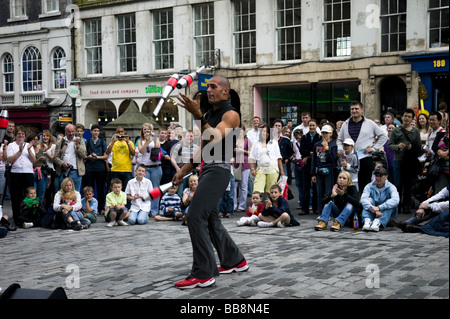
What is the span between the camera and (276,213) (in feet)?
30.7

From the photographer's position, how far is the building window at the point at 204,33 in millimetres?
23047

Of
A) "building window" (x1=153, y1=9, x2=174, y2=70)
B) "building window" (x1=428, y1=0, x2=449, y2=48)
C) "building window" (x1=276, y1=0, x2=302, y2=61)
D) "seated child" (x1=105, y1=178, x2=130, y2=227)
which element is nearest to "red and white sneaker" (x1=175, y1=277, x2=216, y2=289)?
"seated child" (x1=105, y1=178, x2=130, y2=227)

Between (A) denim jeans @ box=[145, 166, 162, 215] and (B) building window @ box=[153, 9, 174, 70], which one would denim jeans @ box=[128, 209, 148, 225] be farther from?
(B) building window @ box=[153, 9, 174, 70]

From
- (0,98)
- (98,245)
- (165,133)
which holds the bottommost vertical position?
(98,245)

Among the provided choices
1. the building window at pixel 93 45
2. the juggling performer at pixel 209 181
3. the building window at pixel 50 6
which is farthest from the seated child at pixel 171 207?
the building window at pixel 50 6

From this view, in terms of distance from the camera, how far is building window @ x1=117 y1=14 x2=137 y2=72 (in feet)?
83.6

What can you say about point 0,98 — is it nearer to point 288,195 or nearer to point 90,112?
point 90,112

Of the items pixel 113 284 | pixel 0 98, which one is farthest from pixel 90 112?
pixel 113 284

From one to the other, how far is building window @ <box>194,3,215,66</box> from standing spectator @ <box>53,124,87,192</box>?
39.7 feet

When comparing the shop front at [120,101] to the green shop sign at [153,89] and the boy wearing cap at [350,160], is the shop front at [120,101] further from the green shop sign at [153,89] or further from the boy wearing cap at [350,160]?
the boy wearing cap at [350,160]

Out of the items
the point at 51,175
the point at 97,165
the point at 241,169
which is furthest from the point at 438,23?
the point at 51,175

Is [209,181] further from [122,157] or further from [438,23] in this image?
[438,23]

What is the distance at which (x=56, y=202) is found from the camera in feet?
33.4

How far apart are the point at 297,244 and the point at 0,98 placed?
1070 inches
